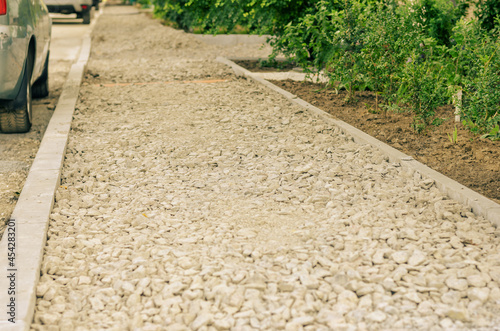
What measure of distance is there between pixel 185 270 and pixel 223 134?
2.84 meters

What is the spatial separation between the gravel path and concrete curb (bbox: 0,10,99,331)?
0.08 m

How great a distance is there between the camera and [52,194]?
13.0 feet

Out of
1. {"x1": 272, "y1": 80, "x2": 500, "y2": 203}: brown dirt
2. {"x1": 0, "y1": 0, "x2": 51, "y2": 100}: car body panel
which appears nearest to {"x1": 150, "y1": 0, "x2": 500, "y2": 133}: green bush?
{"x1": 272, "y1": 80, "x2": 500, "y2": 203}: brown dirt

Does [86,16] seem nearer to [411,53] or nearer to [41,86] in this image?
[41,86]

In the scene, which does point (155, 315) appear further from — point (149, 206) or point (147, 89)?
point (147, 89)

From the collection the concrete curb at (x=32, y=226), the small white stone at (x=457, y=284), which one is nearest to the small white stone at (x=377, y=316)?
the small white stone at (x=457, y=284)

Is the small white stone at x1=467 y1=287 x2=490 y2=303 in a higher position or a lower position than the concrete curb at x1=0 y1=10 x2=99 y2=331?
higher

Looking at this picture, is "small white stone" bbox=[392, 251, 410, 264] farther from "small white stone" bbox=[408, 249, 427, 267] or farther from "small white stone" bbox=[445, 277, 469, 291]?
"small white stone" bbox=[445, 277, 469, 291]

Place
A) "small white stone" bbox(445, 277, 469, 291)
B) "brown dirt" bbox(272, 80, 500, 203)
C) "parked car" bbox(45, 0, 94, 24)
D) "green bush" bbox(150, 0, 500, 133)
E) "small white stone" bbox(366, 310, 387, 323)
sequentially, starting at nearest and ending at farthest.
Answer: "small white stone" bbox(366, 310, 387, 323) → "small white stone" bbox(445, 277, 469, 291) → "brown dirt" bbox(272, 80, 500, 203) → "green bush" bbox(150, 0, 500, 133) → "parked car" bbox(45, 0, 94, 24)

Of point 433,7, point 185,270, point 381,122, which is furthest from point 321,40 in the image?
point 185,270

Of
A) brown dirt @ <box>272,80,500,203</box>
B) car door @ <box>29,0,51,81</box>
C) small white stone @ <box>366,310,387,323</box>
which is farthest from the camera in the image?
car door @ <box>29,0,51,81</box>

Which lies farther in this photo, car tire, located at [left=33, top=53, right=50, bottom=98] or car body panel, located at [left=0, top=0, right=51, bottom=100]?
car tire, located at [left=33, top=53, right=50, bottom=98]

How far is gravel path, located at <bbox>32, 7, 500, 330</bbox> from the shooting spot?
2.61 meters

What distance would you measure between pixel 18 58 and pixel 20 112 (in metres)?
0.66
